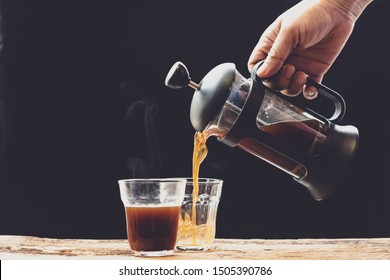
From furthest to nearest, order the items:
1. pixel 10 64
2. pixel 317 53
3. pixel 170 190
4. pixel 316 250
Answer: pixel 10 64, pixel 317 53, pixel 316 250, pixel 170 190

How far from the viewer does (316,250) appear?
1.30 m

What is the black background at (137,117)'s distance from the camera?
215 cm

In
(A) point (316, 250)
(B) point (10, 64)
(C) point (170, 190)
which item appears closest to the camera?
(C) point (170, 190)

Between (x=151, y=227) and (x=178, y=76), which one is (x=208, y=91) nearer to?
(x=178, y=76)

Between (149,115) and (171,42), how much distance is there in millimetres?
314

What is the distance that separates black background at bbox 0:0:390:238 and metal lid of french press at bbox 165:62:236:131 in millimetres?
964

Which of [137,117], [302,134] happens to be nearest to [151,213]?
[302,134]

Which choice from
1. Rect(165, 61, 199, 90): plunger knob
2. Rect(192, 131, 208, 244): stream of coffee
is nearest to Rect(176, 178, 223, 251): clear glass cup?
Rect(192, 131, 208, 244): stream of coffee

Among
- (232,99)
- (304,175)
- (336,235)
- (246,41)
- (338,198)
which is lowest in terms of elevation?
(336,235)

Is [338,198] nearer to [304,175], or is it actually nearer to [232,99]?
[304,175]

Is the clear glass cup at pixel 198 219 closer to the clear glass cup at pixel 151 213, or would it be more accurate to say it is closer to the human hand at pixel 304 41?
the clear glass cup at pixel 151 213

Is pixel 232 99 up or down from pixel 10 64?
down

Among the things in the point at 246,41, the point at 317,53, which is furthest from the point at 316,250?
the point at 246,41

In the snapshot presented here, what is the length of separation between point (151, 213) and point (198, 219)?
0.54 ft
